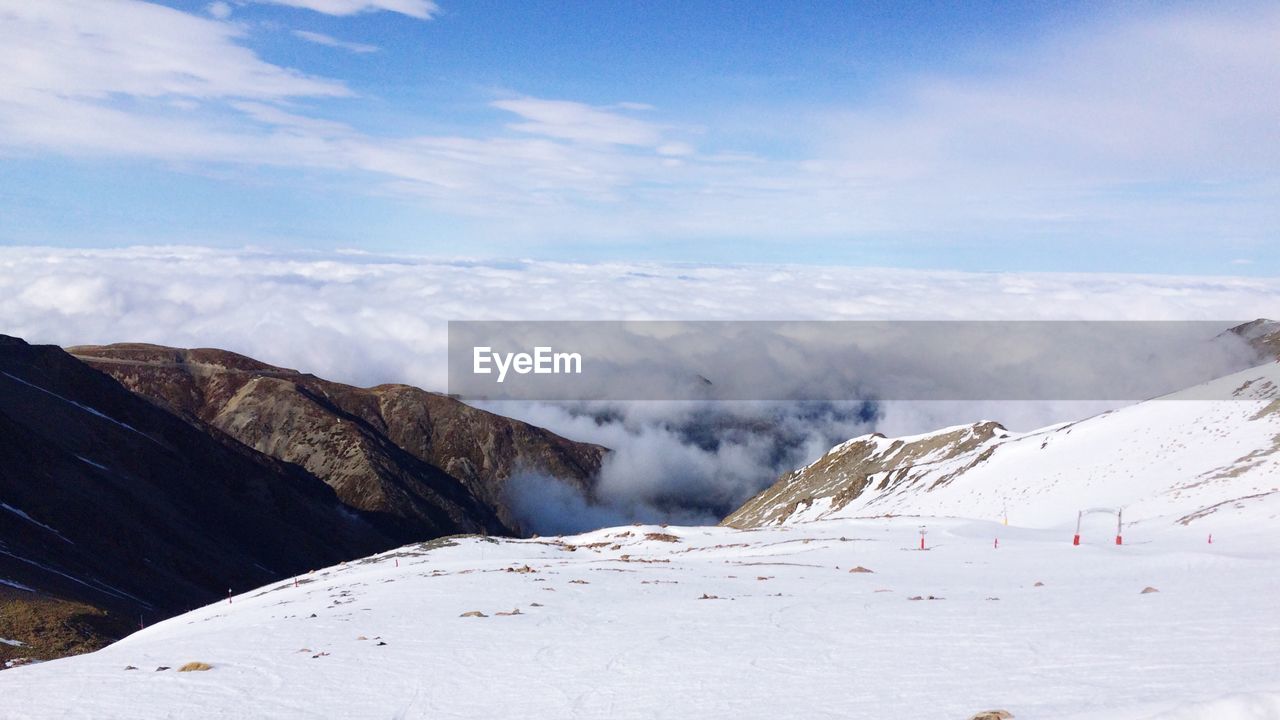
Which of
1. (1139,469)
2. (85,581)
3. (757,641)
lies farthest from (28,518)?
(1139,469)

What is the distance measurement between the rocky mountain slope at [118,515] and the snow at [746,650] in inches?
1638

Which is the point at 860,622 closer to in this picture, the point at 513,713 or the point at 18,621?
the point at 513,713

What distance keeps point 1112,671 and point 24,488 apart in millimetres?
104342

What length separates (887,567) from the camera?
87.2 feet

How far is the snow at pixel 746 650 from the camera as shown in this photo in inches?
422

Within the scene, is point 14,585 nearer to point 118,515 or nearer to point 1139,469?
point 118,515

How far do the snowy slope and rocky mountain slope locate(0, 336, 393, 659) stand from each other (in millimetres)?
59060

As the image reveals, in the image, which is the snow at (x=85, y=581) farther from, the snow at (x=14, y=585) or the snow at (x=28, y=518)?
the snow at (x=28, y=518)

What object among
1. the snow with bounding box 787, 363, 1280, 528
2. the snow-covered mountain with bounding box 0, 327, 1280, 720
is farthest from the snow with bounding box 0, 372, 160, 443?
the snow-covered mountain with bounding box 0, 327, 1280, 720

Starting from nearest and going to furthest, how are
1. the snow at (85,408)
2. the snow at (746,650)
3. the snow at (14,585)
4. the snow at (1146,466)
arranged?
the snow at (746,650)
the snow at (1146,466)
the snow at (14,585)
the snow at (85,408)

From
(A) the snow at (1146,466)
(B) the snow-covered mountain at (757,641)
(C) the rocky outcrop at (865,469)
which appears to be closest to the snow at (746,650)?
(B) the snow-covered mountain at (757,641)

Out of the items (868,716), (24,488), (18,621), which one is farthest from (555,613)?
(24,488)

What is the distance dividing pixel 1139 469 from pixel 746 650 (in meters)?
53.9

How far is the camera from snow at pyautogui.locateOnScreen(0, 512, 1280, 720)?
10.7 m
